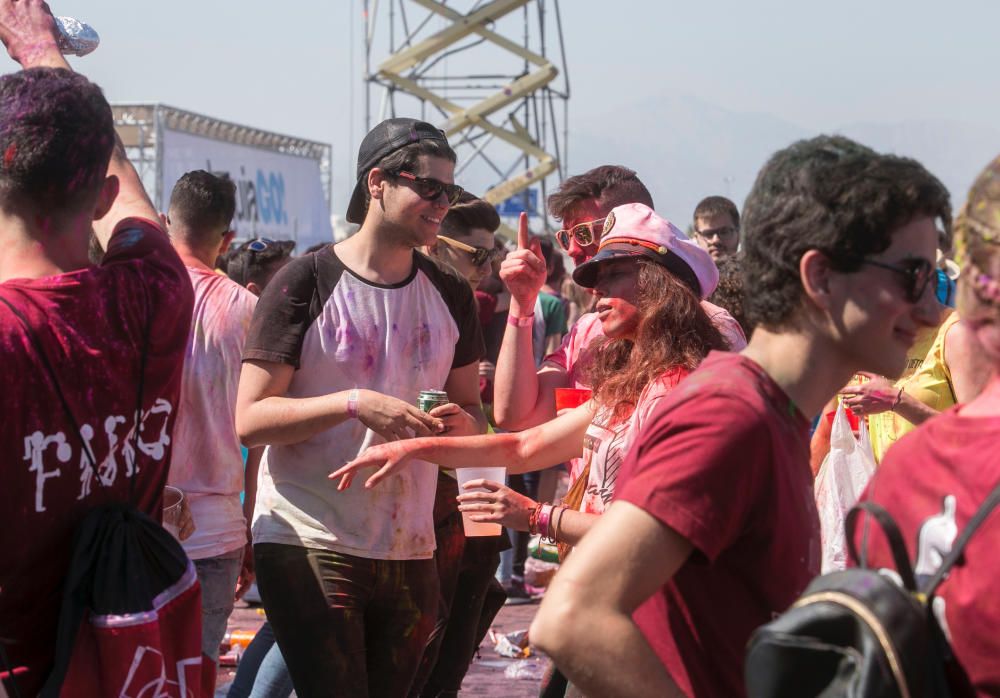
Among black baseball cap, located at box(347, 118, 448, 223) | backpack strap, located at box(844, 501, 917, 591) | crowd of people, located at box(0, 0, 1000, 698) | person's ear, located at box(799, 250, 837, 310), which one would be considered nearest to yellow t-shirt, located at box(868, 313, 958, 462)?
crowd of people, located at box(0, 0, 1000, 698)

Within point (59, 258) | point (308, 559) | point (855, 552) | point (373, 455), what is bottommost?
point (308, 559)

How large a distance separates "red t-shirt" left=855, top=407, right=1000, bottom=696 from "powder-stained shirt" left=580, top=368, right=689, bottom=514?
4.83ft

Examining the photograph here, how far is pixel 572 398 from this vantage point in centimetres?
385

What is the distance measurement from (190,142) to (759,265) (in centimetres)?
1536

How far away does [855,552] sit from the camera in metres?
1.70

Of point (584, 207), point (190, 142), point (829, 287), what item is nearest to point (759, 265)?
point (829, 287)

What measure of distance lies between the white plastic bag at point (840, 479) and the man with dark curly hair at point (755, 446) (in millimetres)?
→ 2696

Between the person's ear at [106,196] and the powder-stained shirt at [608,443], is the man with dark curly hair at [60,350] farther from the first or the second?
the powder-stained shirt at [608,443]

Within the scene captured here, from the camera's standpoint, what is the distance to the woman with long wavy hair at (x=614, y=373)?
3.17 m

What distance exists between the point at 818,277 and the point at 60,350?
146 centimetres

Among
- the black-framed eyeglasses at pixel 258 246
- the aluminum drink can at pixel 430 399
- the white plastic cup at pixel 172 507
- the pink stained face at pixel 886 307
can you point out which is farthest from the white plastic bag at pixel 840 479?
the black-framed eyeglasses at pixel 258 246

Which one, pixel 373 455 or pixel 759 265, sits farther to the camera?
pixel 373 455

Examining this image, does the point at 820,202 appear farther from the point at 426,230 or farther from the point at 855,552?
the point at 426,230

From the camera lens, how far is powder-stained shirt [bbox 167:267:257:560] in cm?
459
